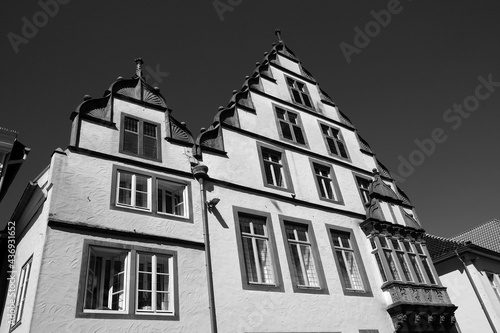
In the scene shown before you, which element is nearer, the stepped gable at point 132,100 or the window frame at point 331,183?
the stepped gable at point 132,100

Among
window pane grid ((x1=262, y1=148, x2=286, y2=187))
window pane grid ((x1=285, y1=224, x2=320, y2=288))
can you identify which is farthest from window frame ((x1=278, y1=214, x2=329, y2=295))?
window pane grid ((x1=262, y1=148, x2=286, y2=187))

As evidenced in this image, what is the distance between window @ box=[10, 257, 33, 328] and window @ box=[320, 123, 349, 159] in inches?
550

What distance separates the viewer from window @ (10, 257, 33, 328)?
9.54m

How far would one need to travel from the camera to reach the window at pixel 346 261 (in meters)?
14.9

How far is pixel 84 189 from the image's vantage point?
10797 millimetres

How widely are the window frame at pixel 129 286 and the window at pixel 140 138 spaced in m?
3.42

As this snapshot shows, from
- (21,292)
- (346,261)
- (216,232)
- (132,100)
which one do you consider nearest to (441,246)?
(346,261)

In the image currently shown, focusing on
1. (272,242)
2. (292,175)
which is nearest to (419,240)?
(292,175)

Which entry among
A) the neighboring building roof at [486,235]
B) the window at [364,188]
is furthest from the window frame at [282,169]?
the neighboring building roof at [486,235]

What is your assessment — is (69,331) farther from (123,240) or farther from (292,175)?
(292,175)

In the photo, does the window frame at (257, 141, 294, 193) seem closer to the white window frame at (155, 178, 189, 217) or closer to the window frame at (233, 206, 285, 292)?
the window frame at (233, 206, 285, 292)

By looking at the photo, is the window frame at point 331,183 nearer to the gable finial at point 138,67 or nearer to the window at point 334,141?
the window at point 334,141

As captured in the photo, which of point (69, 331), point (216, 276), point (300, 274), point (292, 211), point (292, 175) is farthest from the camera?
point (292, 175)

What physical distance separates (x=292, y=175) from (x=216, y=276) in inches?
252
